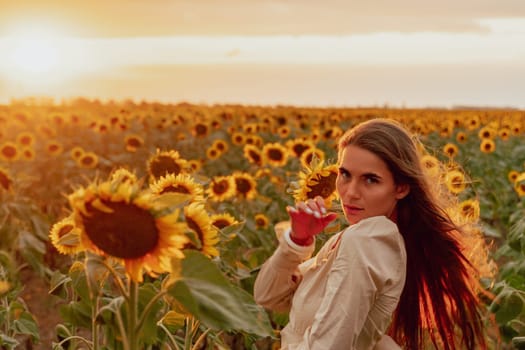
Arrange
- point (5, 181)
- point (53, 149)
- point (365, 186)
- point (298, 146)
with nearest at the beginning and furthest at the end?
point (365, 186), point (5, 181), point (298, 146), point (53, 149)

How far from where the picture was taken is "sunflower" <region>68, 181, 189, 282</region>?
1646mm

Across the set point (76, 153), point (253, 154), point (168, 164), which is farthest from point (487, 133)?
point (168, 164)

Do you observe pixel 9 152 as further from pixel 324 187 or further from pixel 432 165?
pixel 432 165

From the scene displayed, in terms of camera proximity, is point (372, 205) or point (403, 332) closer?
point (372, 205)

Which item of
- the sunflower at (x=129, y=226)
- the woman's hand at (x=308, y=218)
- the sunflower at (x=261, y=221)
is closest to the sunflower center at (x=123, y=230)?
the sunflower at (x=129, y=226)

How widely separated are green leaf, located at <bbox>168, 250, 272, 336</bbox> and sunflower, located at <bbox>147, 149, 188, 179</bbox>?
83.6 inches

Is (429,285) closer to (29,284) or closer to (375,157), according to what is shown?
(375,157)

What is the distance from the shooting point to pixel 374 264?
7.20 feet

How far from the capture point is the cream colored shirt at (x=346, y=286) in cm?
213

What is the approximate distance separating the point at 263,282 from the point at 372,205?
45 cm

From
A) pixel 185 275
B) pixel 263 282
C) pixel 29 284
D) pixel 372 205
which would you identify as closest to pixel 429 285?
pixel 372 205

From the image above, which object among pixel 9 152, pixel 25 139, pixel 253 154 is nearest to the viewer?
pixel 253 154

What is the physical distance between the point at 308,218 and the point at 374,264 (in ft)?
0.74

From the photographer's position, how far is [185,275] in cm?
171
